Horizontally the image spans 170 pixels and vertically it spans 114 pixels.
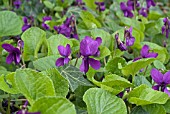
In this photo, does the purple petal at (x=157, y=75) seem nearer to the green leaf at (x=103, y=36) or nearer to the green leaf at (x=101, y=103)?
the green leaf at (x=101, y=103)

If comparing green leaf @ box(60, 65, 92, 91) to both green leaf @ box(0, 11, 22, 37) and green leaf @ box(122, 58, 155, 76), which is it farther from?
green leaf @ box(0, 11, 22, 37)

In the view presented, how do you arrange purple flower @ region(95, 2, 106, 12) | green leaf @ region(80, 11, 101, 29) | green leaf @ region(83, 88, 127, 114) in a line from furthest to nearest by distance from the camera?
purple flower @ region(95, 2, 106, 12) → green leaf @ region(80, 11, 101, 29) → green leaf @ region(83, 88, 127, 114)

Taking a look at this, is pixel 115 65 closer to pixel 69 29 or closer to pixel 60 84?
pixel 60 84

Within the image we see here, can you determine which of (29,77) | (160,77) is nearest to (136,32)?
(160,77)

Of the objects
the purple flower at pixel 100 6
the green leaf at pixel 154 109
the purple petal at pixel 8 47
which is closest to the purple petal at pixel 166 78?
the green leaf at pixel 154 109

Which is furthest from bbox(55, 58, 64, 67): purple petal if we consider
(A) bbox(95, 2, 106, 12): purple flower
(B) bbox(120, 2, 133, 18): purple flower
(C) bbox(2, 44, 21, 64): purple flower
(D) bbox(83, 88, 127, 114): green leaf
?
(A) bbox(95, 2, 106, 12): purple flower
